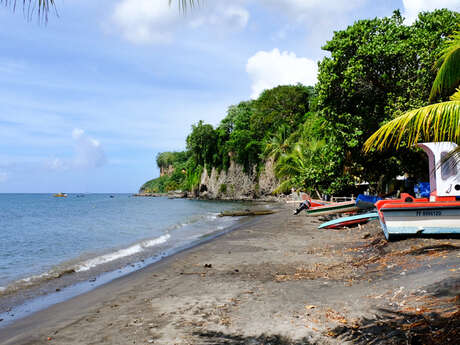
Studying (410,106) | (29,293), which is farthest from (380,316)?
(410,106)

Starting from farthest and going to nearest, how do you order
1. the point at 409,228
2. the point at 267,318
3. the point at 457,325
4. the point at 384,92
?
1. the point at 384,92
2. the point at 409,228
3. the point at 267,318
4. the point at 457,325

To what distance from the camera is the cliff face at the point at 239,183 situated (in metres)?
55.4

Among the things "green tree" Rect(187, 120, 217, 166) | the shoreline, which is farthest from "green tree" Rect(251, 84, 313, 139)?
the shoreline

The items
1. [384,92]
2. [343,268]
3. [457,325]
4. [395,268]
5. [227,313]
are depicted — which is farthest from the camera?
[384,92]

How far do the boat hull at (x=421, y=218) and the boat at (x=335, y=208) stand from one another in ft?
27.8

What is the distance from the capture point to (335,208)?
17562 millimetres

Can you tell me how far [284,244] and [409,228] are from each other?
15.4 feet

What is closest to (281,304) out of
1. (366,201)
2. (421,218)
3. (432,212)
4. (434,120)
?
(434,120)

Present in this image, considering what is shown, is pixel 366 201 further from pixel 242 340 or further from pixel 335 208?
pixel 242 340

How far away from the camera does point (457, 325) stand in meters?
3.59

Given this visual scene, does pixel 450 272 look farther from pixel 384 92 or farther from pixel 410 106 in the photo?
pixel 384 92

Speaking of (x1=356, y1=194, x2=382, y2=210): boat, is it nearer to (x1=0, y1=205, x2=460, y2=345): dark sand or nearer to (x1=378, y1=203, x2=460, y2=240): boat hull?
(x1=0, y1=205, x2=460, y2=345): dark sand

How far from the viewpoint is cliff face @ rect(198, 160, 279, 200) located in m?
55.4

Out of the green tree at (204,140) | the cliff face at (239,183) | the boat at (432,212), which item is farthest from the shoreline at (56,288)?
the green tree at (204,140)
